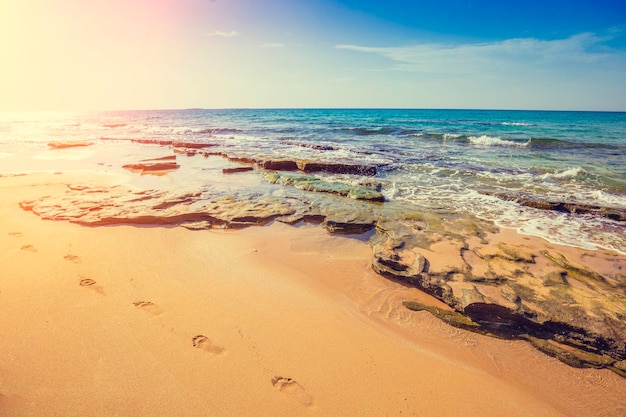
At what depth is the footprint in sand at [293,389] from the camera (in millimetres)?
2643

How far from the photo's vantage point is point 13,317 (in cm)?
343

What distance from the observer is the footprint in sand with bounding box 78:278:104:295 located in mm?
4017

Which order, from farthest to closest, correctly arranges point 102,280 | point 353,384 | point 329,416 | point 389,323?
point 102,280 < point 389,323 < point 353,384 < point 329,416

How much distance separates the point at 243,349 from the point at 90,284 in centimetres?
251

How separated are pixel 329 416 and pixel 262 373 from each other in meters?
0.73

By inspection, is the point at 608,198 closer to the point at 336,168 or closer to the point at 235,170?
the point at 336,168

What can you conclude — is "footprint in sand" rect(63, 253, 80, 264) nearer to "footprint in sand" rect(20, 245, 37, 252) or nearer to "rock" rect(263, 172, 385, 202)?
"footprint in sand" rect(20, 245, 37, 252)

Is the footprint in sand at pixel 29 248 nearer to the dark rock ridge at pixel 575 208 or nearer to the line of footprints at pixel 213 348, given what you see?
the line of footprints at pixel 213 348

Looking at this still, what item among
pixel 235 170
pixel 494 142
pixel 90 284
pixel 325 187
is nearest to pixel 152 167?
pixel 235 170

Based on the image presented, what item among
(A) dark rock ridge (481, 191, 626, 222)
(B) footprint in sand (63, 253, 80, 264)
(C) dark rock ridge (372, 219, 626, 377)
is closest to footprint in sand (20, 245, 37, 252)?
(B) footprint in sand (63, 253, 80, 264)

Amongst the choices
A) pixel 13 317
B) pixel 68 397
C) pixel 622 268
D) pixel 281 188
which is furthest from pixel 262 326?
pixel 281 188

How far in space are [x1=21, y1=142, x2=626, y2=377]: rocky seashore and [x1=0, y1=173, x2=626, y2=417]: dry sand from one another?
29 cm

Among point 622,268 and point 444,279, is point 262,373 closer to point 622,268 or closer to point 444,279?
point 444,279

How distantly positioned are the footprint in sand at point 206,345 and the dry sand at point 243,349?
15 millimetres
